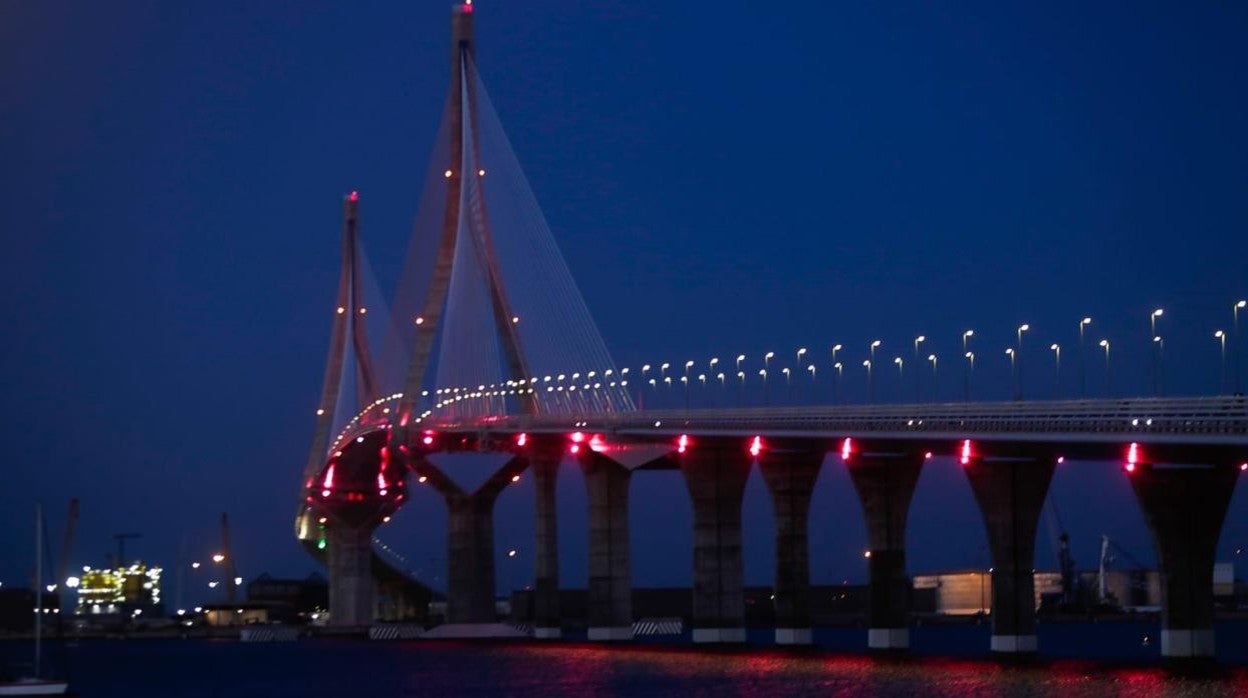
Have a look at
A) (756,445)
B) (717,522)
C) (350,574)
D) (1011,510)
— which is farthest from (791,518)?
(350,574)

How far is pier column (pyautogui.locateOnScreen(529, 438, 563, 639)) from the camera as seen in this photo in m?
121

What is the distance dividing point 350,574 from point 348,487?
10084 mm

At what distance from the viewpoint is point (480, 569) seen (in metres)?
134

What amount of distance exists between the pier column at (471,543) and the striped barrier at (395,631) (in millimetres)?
16699

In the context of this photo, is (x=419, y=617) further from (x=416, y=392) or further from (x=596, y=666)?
(x=596, y=666)

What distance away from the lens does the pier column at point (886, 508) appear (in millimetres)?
94500

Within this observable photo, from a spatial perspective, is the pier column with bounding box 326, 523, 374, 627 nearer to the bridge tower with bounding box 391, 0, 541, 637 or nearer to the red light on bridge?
the bridge tower with bounding box 391, 0, 541, 637

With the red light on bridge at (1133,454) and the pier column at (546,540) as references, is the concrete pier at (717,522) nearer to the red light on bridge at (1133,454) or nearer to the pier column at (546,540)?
the pier column at (546,540)

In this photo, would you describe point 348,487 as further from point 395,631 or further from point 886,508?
point 886,508

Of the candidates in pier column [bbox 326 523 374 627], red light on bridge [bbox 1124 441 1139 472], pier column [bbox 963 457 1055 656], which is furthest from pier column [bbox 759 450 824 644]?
pier column [bbox 326 523 374 627]

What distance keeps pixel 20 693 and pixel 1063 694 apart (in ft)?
104

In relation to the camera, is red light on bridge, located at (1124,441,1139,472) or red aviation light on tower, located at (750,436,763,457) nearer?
red light on bridge, located at (1124,441,1139,472)

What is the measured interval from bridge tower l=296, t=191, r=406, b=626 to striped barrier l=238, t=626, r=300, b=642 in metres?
9.19

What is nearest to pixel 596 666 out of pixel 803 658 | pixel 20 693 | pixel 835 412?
pixel 803 658
